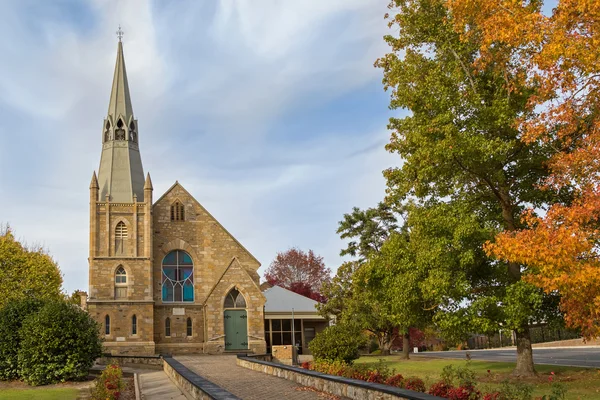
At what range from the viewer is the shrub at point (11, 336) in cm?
2098

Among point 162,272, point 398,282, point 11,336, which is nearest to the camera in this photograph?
point 398,282

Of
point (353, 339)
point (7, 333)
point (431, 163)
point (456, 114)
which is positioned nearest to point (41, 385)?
point (7, 333)

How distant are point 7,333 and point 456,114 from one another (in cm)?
1599

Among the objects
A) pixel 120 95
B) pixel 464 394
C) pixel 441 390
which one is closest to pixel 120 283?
pixel 120 95

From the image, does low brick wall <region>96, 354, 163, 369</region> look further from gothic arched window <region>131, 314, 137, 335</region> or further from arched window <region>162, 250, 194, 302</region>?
arched window <region>162, 250, 194, 302</region>

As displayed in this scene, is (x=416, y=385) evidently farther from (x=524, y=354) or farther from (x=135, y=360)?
(x=135, y=360)

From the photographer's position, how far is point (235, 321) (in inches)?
1560

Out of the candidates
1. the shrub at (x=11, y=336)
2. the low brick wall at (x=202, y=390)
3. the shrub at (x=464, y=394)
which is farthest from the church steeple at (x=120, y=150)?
the shrub at (x=464, y=394)

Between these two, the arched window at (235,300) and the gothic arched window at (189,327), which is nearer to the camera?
the arched window at (235,300)

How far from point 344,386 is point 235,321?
2649 centimetres

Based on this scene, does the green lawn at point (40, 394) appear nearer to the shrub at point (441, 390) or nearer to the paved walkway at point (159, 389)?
the paved walkway at point (159, 389)

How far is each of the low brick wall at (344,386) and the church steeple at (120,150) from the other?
2326 centimetres

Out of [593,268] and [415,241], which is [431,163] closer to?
[415,241]

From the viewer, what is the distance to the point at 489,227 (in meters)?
Result: 19.4
